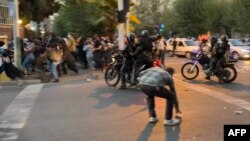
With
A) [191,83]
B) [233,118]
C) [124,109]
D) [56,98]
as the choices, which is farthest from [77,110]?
[191,83]

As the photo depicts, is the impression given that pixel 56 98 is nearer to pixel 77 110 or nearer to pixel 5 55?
pixel 77 110

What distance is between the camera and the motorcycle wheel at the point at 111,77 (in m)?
15.3

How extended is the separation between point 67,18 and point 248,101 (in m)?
44.6

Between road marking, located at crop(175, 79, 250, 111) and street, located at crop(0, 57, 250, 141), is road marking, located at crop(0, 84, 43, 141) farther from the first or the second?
road marking, located at crop(175, 79, 250, 111)

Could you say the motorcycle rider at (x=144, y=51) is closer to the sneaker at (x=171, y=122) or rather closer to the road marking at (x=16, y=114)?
the road marking at (x=16, y=114)

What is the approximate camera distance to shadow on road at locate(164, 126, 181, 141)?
26.7 feet

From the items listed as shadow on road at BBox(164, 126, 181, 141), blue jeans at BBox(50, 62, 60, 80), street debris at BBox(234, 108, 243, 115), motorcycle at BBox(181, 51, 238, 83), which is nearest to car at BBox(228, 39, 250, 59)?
motorcycle at BBox(181, 51, 238, 83)

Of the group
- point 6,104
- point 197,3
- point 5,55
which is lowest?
point 6,104

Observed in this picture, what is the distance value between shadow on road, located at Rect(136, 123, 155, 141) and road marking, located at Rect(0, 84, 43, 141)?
7.05 feet

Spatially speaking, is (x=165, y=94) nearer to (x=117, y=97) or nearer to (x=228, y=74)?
(x=117, y=97)

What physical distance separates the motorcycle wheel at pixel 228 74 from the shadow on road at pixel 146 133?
721 centimetres

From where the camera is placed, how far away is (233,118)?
9656 millimetres

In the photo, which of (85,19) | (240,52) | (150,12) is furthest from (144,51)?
(150,12)

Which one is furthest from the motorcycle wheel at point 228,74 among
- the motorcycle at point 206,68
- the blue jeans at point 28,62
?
the blue jeans at point 28,62
